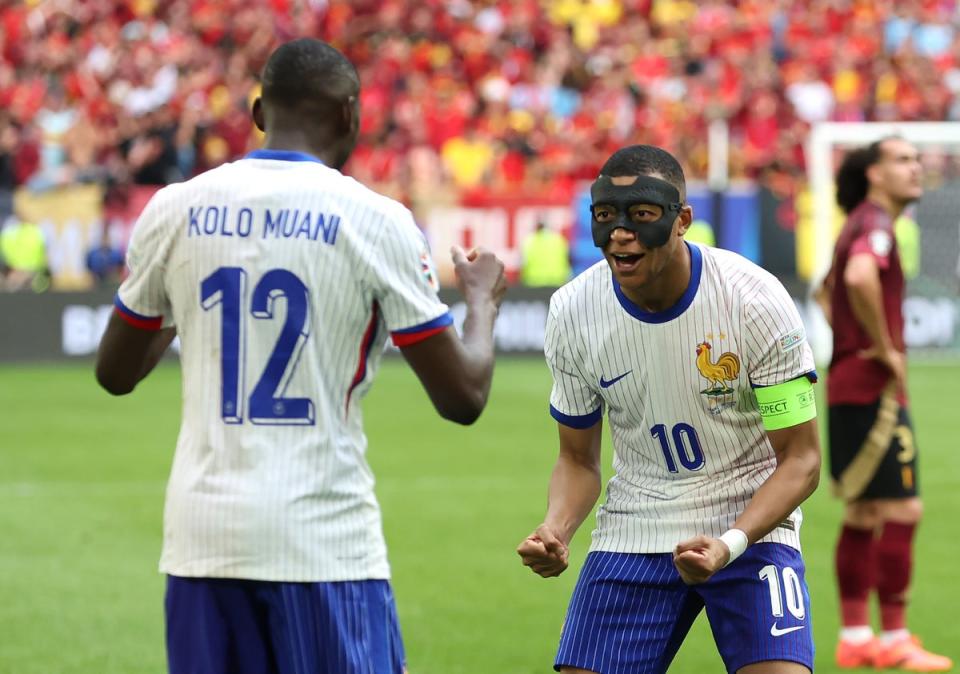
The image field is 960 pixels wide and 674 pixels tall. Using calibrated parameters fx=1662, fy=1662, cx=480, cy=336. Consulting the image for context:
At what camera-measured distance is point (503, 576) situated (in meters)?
8.77

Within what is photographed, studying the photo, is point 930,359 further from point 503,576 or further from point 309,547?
point 309,547

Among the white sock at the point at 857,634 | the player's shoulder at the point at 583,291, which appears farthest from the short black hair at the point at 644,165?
the white sock at the point at 857,634

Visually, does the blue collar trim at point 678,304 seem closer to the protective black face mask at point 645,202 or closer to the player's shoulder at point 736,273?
the player's shoulder at point 736,273

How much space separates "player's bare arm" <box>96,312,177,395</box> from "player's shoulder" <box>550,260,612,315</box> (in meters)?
1.16

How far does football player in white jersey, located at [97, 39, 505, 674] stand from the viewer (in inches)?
132

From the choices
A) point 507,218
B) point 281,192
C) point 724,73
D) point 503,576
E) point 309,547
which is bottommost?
point 503,576

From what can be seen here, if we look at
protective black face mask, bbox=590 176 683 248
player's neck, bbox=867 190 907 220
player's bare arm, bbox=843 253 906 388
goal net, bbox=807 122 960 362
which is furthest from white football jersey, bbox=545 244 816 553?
goal net, bbox=807 122 960 362

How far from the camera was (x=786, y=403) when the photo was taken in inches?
166

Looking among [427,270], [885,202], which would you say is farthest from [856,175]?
[427,270]

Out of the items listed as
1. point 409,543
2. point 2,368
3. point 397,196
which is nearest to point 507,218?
point 397,196

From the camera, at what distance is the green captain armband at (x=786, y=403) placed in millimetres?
4199

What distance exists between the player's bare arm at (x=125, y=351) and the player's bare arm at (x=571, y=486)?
1.08 m

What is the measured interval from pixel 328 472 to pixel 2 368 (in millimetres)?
16105

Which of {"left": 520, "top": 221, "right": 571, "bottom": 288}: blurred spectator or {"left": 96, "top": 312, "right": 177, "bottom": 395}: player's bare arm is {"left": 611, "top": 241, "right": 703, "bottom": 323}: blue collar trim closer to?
{"left": 96, "top": 312, "right": 177, "bottom": 395}: player's bare arm
